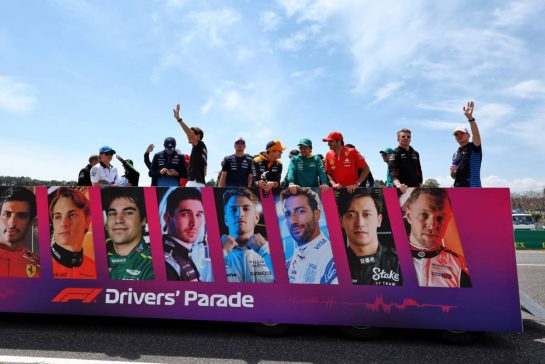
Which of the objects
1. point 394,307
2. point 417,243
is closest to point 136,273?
point 394,307

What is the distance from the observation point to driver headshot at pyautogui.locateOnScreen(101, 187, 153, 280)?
4.62 metres

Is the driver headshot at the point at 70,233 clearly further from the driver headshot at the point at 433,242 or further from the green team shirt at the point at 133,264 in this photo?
the driver headshot at the point at 433,242

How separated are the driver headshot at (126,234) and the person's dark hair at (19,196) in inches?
40.2

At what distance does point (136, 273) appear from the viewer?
4.62 metres

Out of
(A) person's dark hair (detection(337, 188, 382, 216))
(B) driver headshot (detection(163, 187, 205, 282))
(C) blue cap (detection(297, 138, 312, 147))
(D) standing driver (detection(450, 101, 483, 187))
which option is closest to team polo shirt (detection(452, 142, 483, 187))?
(D) standing driver (detection(450, 101, 483, 187))

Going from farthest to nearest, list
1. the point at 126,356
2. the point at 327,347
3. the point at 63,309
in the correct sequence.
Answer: the point at 63,309, the point at 327,347, the point at 126,356

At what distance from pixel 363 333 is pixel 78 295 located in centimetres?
368

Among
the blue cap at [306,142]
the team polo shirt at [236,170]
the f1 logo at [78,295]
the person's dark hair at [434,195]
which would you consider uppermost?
the blue cap at [306,142]

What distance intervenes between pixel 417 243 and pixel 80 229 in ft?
14.3

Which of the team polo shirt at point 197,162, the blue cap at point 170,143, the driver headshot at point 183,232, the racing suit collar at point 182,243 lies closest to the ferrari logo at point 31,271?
the driver headshot at point 183,232

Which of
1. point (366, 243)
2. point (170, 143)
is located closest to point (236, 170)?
point (170, 143)

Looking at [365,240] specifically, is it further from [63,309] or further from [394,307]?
[63,309]

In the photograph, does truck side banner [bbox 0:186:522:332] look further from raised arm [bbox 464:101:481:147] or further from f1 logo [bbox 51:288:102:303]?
raised arm [bbox 464:101:481:147]

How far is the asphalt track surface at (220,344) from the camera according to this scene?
3.74 meters
